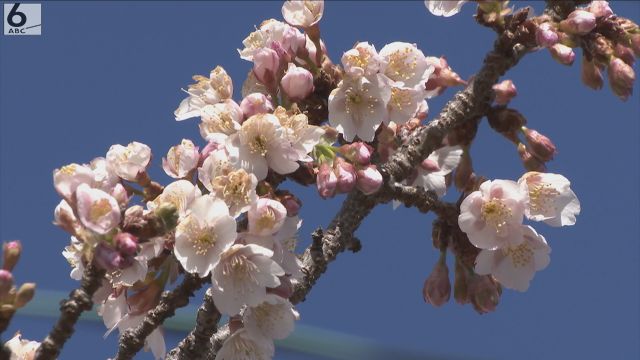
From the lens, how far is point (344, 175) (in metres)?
1.52

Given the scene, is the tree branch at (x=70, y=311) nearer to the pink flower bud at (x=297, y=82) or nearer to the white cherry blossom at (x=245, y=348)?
the white cherry blossom at (x=245, y=348)

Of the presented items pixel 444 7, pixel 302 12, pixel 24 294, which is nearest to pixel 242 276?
pixel 24 294

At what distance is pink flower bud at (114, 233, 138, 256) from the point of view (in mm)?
1278

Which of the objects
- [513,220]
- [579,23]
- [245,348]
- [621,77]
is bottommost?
[245,348]

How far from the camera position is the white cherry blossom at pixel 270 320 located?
4.81ft

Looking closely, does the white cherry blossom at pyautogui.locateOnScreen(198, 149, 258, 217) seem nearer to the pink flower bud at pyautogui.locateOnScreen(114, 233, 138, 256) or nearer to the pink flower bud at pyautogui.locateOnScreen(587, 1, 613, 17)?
the pink flower bud at pyautogui.locateOnScreen(114, 233, 138, 256)

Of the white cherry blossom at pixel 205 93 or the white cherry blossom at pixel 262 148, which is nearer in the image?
the white cherry blossom at pixel 262 148

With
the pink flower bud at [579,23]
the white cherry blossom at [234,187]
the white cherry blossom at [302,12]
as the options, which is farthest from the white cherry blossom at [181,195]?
the pink flower bud at [579,23]

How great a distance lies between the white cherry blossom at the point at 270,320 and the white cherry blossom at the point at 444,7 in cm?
68

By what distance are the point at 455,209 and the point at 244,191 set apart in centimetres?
50

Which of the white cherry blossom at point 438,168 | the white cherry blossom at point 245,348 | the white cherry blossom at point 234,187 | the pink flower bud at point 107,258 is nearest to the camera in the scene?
the pink flower bud at point 107,258

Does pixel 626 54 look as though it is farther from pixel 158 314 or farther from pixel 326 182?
pixel 158 314

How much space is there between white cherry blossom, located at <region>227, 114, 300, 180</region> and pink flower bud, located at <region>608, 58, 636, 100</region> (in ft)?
1.90

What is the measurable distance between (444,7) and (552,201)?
0.44m
